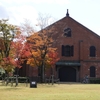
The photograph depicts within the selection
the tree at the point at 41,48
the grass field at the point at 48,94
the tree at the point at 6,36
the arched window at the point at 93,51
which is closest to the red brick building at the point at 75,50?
the arched window at the point at 93,51

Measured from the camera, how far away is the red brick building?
5072 cm

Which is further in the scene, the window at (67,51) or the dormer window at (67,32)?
the dormer window at (67,32)

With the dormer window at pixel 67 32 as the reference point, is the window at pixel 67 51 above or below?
below

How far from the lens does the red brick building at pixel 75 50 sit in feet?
166

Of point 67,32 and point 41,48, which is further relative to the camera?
point 67,32

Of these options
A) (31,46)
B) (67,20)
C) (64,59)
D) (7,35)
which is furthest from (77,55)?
(7,35)

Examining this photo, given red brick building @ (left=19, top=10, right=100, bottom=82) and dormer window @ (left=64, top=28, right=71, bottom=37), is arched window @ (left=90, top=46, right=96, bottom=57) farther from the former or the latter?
dormer window @ (left=64, top=28, right=71, bottom=37)

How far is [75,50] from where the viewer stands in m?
51.5

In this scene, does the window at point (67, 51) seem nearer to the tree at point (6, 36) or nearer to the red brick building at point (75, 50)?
the red brick building at point (75, 50)

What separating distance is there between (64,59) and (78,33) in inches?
206

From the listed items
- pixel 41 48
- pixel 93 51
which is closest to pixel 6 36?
pixel 41 48

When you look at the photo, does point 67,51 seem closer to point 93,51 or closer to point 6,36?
point 93,51

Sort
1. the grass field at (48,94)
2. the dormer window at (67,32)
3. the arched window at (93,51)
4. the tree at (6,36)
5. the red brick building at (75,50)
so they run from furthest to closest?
the dormer window at (67,32), the arched window at (93,51), the red brick building at (75,50), the tree at (6,36), the grass field at (48,94)

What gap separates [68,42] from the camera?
5162 cm
